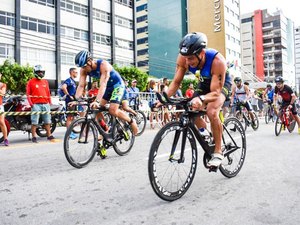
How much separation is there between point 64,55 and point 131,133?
115ft

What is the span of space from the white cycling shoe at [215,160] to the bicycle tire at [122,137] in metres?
2.39

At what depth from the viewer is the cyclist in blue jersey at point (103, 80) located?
16.4ft

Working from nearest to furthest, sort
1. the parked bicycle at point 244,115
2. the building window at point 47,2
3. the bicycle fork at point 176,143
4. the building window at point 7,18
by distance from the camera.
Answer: the bicycle fork at point 176,143, the parked bicycle at point 244,115, the building window at point 7,18, the building window at point 47,2

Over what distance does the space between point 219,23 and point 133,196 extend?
74.2 metres

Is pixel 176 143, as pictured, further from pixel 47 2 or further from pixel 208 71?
pixel 47 2

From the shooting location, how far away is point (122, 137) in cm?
568

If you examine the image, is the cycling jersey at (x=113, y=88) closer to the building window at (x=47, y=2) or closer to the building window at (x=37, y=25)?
the building window at (x=37, y=25)

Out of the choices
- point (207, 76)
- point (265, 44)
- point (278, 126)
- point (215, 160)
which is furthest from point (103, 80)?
point (265, 44)

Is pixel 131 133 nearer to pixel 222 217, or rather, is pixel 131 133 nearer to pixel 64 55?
pixel 222 217

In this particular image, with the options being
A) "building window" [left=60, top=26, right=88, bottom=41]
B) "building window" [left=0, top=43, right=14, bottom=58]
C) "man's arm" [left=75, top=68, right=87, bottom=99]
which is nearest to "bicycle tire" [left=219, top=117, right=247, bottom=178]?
"man's arm" [left=75, top=68, right=87, bottom=99]

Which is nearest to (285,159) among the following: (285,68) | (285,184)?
(285,184)

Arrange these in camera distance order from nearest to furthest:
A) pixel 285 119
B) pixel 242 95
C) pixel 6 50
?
1. pixel 285 119
2. pixel 242 95
3. pixel 6 50

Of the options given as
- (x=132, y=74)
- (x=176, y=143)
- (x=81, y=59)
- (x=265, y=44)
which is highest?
(x=265, y=44)

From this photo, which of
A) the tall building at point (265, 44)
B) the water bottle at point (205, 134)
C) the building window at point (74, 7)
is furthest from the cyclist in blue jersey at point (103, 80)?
the tall building at point (265, 44)
